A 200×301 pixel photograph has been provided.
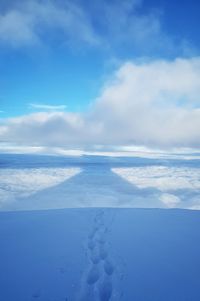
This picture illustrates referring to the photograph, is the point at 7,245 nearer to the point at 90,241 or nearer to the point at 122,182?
the point at 90,241

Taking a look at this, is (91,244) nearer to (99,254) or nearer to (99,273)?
(99,254)

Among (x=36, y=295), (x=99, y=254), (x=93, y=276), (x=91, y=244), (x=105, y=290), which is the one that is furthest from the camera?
(x=91, y=244)

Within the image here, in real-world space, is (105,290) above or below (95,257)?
below

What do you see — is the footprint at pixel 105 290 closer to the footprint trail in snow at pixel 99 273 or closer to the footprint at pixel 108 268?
the footprint trail in snow at pixel 99 273

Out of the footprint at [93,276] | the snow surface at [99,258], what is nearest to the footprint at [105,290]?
the snow surface at [99,258]

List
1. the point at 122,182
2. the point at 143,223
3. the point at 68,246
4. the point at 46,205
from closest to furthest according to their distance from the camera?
the point at 68,246, the point at 143,223, the point at 46,205, the point at 122,182

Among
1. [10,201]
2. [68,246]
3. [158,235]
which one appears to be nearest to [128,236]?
[158,235]

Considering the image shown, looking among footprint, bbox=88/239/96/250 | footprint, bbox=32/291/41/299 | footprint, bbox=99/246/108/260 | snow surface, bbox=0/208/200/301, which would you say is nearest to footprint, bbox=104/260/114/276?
snow surface, bbox=0/208/200/301

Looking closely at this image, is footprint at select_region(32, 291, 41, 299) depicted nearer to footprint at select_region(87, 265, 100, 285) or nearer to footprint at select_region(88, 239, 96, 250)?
footprint at select_region(87, 265, 100, 285)

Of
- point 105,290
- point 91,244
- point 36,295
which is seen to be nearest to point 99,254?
point 91,244
